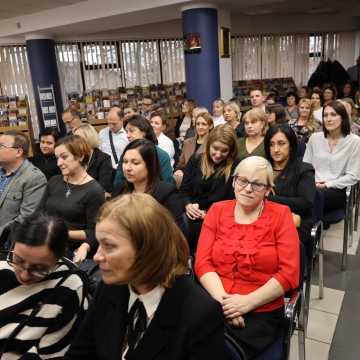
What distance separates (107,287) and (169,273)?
0.24 meters

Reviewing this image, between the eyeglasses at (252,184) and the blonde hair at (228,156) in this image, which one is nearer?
the eyeglasses at (252,184)

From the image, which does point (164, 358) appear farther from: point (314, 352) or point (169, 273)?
point (314, 352)

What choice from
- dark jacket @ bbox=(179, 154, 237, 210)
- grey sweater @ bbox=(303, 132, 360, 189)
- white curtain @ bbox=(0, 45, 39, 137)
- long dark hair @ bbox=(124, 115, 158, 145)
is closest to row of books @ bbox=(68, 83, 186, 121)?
white curtain @ bbox=(0, 45, 39, 137)

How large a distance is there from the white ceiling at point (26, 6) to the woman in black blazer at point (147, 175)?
4970 millimetres

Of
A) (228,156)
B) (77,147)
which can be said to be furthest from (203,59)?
(77,147)

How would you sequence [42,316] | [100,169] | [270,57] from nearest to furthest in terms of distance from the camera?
1. [42,316]
2. [100,169]
3. [270,57]

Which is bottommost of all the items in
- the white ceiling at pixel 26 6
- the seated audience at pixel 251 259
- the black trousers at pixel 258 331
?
the black trousers at pixel 258 331

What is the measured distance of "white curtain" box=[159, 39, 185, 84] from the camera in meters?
8.95

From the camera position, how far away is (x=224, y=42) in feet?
20.6

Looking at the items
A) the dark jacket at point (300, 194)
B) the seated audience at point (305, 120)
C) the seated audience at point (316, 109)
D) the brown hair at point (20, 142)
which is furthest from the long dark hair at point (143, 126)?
the seated audience at point (316, 109)

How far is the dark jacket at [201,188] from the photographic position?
271cm

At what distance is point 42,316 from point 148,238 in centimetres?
53

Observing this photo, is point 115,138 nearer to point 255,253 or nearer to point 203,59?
point 203,59

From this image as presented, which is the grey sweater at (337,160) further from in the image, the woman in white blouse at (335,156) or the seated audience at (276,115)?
the seated audience at (276,115)
